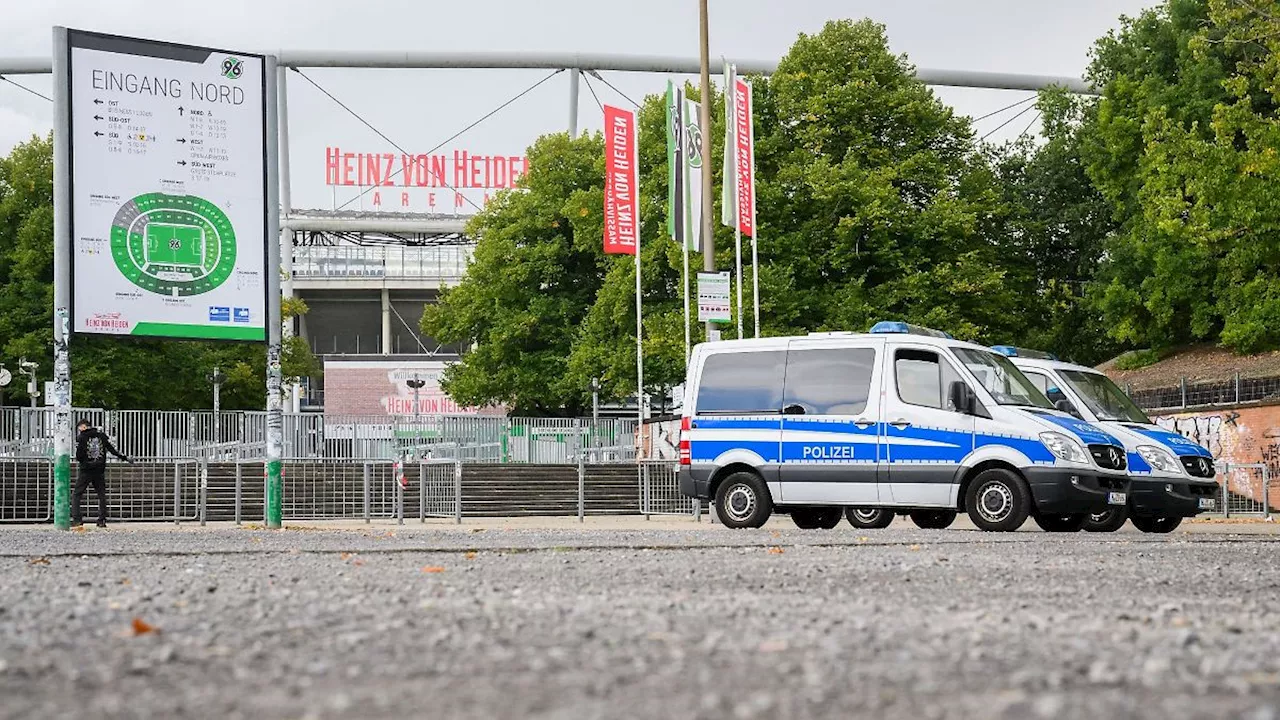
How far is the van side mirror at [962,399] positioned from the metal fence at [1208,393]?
50.0ft

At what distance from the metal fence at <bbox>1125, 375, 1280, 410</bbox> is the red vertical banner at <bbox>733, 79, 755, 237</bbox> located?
29.9 feet

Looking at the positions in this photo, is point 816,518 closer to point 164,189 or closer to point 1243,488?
point 164,189

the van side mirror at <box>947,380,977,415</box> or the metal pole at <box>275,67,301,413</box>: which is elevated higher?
the metal pole at <box>275,67,301,413</box>

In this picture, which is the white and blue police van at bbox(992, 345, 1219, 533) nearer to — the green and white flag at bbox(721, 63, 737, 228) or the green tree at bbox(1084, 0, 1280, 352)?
the green tree at bbox(1084, 0, 1280, 352)

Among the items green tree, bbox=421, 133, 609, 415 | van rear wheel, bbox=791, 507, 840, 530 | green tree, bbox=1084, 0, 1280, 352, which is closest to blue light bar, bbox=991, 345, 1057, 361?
van rear wheel, bbox=791, 507, 840, 530

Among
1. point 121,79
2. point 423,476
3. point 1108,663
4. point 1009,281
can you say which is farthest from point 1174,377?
point 1108,663

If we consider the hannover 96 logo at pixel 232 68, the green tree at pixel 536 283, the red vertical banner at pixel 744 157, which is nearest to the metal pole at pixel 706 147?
the red vertical banner at pixel 744 157

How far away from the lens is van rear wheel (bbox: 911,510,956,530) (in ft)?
72.0

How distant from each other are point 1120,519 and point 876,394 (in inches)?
137

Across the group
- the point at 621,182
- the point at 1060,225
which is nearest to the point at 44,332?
the point at 621,182

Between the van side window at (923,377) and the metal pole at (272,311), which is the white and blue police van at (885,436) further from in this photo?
the metal pole at (272,311)

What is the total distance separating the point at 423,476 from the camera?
30453mm

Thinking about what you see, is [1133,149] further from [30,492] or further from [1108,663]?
[1108,663]

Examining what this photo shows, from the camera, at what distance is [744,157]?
106 feet
